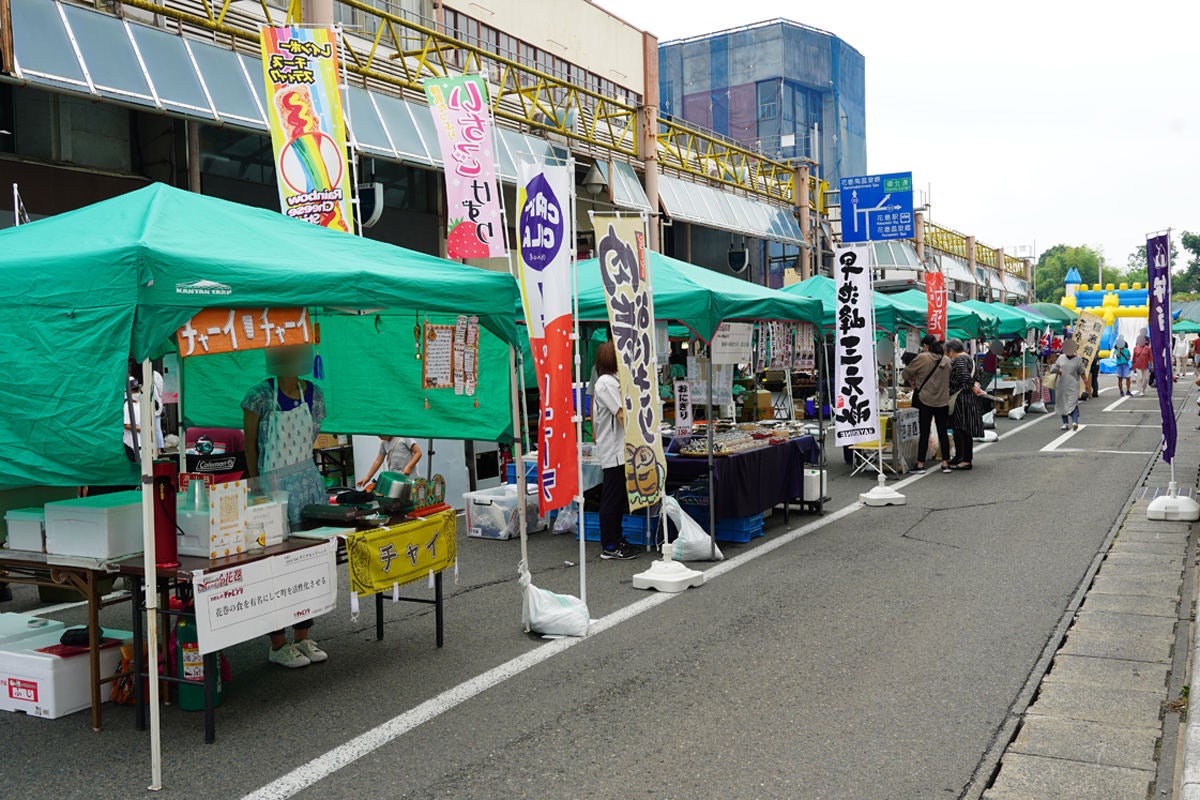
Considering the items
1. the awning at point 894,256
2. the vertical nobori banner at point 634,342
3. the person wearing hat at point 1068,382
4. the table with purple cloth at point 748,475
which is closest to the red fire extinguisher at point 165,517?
the vertical nobori banner at point 634,342

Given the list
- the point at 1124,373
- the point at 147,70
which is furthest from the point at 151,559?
the point at 1124,373

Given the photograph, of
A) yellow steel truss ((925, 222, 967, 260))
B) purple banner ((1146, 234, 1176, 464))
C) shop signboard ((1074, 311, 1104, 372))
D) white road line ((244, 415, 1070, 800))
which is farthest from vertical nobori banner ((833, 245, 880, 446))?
yellow steel truss ((925, 222, 967, 260))

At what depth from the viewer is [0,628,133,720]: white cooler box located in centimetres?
523

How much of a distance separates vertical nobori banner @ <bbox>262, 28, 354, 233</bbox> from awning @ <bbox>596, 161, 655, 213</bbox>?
526 inches

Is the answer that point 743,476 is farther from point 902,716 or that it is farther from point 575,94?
point 575,94

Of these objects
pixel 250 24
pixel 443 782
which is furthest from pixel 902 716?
pixel 250 24

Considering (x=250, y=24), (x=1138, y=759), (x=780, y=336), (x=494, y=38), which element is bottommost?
(x=1138, y=759)

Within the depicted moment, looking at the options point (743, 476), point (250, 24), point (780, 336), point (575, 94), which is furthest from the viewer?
point (575, 94)

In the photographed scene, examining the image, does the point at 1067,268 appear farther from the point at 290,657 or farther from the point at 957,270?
the point at 290,657

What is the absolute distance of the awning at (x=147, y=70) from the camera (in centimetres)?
1144

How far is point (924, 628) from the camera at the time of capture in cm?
672

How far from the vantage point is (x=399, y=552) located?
5961 millimetres

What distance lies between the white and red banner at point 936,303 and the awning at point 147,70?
31.6 feet

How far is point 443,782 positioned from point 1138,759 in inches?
123
